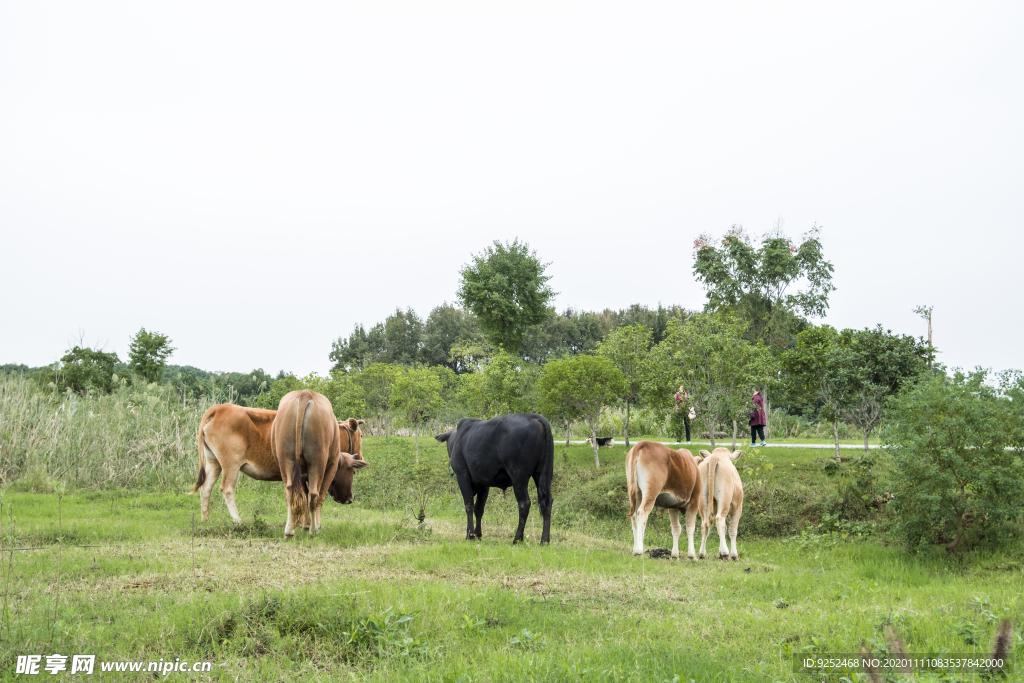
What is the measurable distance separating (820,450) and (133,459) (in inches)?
765

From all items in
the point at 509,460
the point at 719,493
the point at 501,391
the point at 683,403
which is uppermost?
the point at 501,391

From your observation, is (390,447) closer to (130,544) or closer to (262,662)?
(130,544)

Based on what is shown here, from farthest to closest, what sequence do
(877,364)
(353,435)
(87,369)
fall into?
(87,369)
(877,364)
(353,435)

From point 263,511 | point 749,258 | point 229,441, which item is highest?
point 749,258

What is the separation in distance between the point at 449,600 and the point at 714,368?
1619 centimetres

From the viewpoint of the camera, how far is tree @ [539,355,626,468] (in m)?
23.1

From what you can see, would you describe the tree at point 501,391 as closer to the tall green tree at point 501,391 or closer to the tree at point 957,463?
the tall green tree at point 501,391

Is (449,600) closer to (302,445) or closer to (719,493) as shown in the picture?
(302,445)

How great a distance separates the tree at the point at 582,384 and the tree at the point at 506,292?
1115 cm

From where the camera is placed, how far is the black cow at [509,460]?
36.1 ft

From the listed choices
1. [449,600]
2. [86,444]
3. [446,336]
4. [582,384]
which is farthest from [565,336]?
[449,600]

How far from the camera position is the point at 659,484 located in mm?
11008

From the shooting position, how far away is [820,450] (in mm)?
20578

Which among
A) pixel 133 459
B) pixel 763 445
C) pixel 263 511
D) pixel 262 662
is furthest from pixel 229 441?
pixel 763 445
